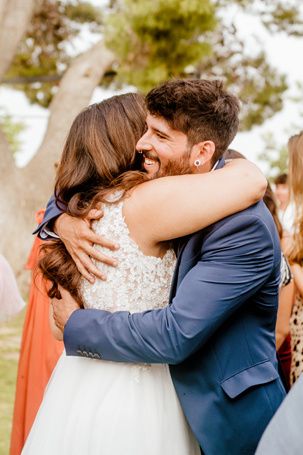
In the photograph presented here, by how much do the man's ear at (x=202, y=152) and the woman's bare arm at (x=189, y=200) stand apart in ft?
0.22

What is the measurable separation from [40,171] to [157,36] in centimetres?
325

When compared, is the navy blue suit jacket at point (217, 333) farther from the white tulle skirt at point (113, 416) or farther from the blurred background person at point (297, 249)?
the blurred background person at point (297, 249)

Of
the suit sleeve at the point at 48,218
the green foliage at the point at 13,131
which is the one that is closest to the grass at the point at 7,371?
the suit sleeve at the point at 48,218

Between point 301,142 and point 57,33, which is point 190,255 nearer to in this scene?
point 301,142

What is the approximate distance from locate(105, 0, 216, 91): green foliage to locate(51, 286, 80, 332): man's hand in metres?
7.50

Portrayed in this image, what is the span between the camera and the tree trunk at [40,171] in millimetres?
11859

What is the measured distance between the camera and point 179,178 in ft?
7.05

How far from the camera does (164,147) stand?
221 centimetres

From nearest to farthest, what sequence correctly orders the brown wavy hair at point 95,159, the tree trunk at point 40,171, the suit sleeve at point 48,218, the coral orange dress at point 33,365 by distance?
1. the brown wavy hair at point 95,159
2. the suit sleeve at point 48,218
3. the coral orange dress at point 33,365
4. the tree trunk at point 40,171

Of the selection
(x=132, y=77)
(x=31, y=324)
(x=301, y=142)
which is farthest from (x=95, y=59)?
(x=301, y=142)

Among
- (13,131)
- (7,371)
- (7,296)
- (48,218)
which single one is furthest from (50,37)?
(13,131)

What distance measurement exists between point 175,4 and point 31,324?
6.23m

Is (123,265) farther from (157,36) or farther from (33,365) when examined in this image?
(157,36)

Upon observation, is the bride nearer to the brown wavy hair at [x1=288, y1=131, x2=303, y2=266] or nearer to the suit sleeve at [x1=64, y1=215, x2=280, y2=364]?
the suit sleeve at [x1=64, y1=215, x2=280, y2=364]
